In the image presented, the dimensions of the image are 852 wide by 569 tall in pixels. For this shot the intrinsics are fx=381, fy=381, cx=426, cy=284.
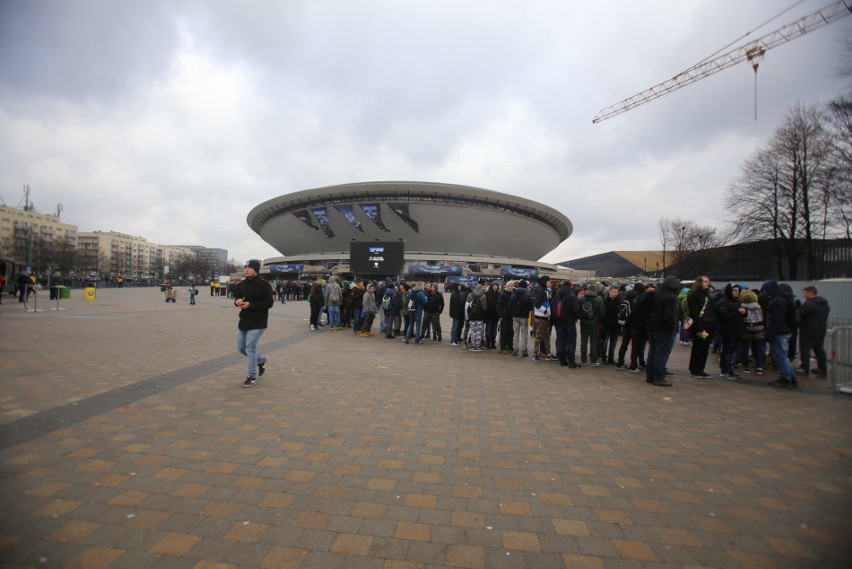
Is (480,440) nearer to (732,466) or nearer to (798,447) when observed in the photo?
(732,466)

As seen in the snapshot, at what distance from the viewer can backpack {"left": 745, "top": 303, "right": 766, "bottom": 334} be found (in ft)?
24.8

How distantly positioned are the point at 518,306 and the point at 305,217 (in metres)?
73.6

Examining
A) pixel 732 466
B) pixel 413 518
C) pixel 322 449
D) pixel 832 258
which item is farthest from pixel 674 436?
pixel 832 258

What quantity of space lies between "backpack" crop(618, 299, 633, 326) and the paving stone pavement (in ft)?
6.65

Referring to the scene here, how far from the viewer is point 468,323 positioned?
10188 mm

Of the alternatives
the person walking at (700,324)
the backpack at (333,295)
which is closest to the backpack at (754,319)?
the person walking at (700,324)

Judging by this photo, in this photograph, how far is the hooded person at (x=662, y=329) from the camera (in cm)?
649

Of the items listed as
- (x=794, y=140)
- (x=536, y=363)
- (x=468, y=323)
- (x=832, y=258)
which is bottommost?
(x=536, y=363)

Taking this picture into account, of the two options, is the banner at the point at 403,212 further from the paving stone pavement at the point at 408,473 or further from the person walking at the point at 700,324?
the paving stone pavement at the point at 408,473

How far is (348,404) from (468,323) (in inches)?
229

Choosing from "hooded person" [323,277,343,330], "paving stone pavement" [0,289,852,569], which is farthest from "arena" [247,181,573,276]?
"paving stone pavement" [0,289,852,569]

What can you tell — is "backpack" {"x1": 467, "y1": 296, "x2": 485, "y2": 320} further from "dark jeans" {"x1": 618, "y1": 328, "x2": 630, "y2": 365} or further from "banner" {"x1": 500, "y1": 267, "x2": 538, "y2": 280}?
"banner" {"x1": 500, "y1": 267, "x2": 538, "y2": 280}

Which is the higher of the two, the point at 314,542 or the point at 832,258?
the point at 832,258

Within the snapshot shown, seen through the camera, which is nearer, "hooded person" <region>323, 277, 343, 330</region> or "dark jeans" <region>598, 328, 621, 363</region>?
"dark jeans" <region>598, 328, 621, 363</region>
